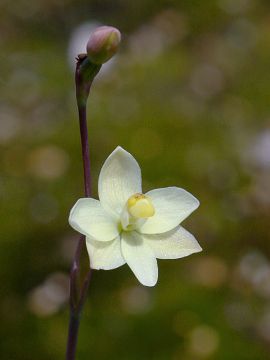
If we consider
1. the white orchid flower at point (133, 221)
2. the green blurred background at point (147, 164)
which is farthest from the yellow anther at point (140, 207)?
the green blurred background at point (147, 164)

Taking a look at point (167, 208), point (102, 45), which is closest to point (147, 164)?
point (167, 208)

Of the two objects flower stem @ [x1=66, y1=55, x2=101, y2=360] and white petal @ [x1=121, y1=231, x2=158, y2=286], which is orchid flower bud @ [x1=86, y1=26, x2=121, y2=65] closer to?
flower stem @ [x1=66, y1=55, x2=101, y2=360]

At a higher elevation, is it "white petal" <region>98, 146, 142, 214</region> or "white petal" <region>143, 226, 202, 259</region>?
"white petal" <region>98, 146, 142, 214</region>

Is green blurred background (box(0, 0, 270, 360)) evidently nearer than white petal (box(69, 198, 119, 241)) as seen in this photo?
No

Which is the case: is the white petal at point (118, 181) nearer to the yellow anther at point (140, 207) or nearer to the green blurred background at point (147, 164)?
the yellow anther at point (140, 207)

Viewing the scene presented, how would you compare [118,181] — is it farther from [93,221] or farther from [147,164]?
[147,164]

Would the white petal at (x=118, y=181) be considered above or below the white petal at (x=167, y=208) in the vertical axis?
above

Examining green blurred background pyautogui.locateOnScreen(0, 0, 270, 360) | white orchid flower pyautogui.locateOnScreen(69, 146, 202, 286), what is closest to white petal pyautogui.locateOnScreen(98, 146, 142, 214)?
white orchid flower pyautogui.locateOnScreen(69, 146, 202, 286)
